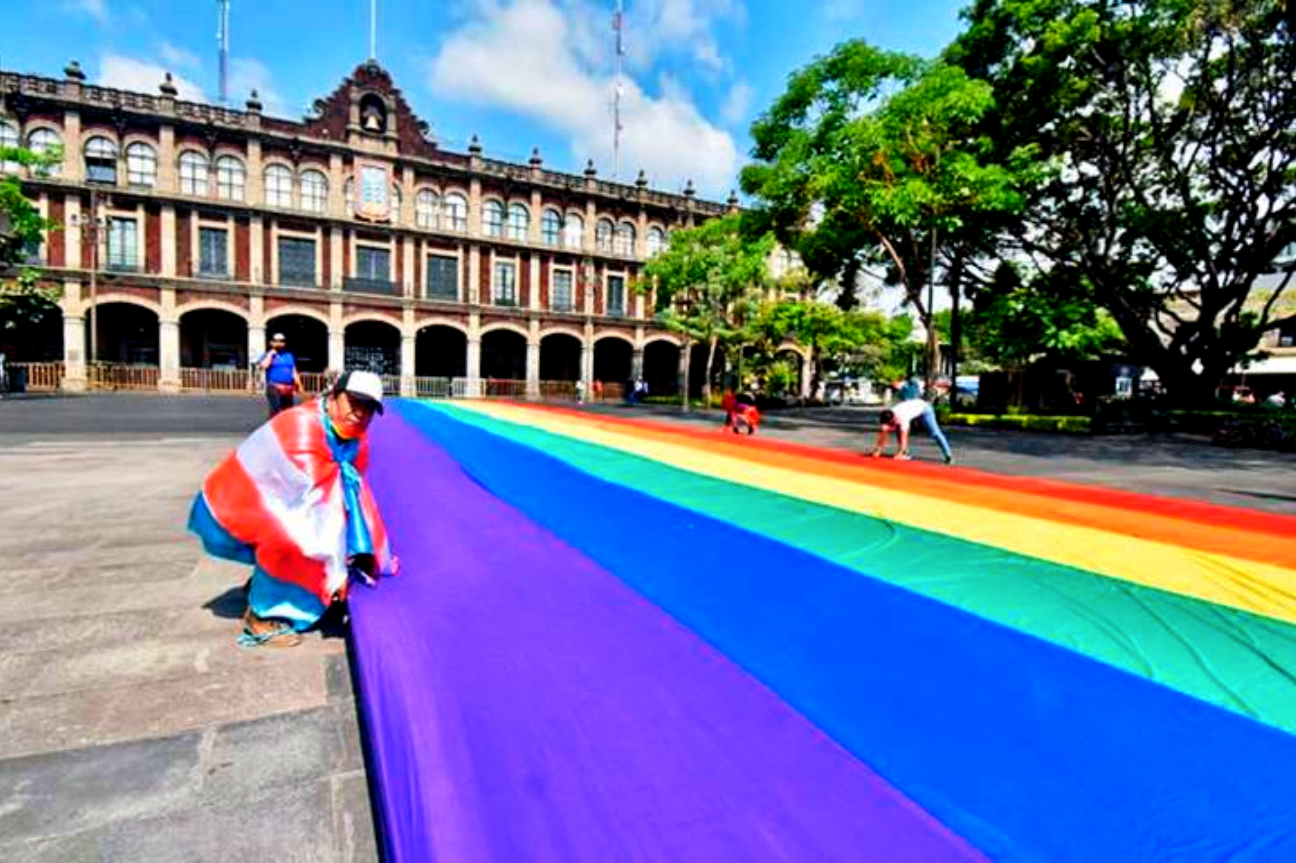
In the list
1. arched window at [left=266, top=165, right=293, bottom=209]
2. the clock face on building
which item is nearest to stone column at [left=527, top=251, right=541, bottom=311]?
the clock face on building

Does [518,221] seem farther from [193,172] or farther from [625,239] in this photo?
[193,172]

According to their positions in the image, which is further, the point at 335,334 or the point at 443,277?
the point at 443,277

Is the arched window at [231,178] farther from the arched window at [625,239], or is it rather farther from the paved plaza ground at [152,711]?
the paved plaza ground at [152,711]

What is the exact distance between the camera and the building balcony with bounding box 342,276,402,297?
2883cm

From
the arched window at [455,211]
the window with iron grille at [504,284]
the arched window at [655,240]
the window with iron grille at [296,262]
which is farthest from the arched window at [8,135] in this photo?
the arched window at [655,240]

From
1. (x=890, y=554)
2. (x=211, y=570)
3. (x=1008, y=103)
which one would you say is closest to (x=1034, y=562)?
(x=890, y=554)

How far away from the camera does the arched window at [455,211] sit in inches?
1228

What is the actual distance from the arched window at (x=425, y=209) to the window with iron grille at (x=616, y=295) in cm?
916

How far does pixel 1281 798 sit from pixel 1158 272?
828 inches

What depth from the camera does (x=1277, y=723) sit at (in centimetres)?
188

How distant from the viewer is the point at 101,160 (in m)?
25.6

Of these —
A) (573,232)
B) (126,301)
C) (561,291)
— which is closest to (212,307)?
(126,301)

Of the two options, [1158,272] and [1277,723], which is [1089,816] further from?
[1158,272]

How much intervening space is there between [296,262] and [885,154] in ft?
81.9
